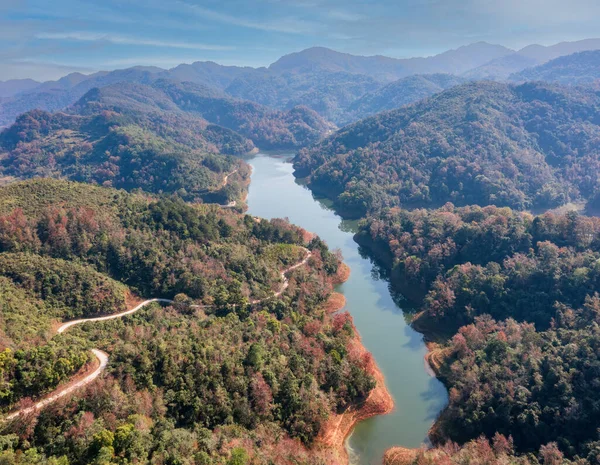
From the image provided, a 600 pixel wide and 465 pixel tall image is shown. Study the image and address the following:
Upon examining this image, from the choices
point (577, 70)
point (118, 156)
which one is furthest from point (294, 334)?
point (577, 70)

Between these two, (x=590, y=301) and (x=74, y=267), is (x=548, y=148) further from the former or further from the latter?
(x=74, y=267)

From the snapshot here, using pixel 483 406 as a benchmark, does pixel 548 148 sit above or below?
above

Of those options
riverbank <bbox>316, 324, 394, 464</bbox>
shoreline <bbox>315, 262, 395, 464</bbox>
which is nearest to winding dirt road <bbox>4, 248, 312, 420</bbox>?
shoreline <bbox>315, 262, 395, 464</bbox>

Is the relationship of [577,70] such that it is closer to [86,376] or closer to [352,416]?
[352,416]

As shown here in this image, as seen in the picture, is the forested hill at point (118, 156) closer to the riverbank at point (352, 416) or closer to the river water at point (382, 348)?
the river water at point (382, 348)

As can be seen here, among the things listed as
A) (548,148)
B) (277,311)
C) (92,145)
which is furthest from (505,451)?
(92,145)

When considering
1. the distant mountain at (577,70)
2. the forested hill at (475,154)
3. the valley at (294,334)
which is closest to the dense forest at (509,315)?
the valley at (294,334)
